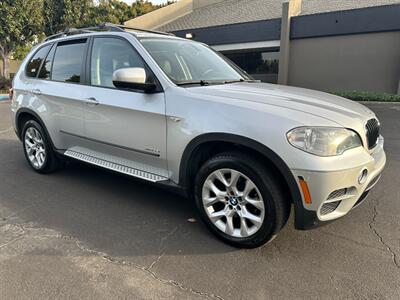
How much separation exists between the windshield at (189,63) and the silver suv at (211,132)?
2cm

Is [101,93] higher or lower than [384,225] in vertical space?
higher

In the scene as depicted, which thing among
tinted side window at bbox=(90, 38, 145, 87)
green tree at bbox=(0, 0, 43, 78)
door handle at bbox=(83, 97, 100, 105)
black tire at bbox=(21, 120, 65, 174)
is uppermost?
green tree at bbox=(0, 0, 43, 78)

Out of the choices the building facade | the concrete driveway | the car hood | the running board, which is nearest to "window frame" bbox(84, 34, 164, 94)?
the car hood

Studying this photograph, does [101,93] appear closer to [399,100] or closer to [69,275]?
[69,275]

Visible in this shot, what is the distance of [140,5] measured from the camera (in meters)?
32.4

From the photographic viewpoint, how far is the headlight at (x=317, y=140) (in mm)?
2586

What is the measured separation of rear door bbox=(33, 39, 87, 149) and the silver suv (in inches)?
0.6

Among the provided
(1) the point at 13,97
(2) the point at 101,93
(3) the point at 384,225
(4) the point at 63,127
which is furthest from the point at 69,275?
(1) the point at 13,97

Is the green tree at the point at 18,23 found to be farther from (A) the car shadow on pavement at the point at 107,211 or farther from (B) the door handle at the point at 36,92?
(A) the car shadow on pavement at the point at 107,211

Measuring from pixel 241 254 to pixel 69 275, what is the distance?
1375mm

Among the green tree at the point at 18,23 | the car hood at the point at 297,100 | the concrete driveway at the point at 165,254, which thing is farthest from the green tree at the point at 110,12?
the car hood at the point at 297,100

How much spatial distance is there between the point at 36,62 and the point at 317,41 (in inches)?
574

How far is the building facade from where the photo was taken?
591 inches

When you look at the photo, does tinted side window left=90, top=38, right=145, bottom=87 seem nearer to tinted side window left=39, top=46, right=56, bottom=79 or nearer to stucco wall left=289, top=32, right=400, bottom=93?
tinted side window left=39, top=46, right=56, bottom=79
